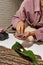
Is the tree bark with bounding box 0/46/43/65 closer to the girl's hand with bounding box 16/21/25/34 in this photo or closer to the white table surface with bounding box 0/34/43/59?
the white table surface with bounding box 0/34/43/59

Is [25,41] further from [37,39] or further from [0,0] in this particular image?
[0,0]

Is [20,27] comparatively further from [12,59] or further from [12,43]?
[12,59]

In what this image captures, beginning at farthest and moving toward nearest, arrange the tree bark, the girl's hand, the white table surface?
the girl's hand < the white table surface < the tree bark

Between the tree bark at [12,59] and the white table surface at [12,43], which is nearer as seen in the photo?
the tree bark at [12,59]

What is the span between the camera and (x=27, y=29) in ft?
3.29

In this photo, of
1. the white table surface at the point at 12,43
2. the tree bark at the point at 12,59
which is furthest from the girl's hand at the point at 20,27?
the tree bark at the point at 12,59

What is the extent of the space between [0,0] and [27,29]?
487 mm

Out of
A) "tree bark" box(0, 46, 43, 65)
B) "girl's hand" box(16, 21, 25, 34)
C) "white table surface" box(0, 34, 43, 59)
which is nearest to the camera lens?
"tree bark" box(0, 46, 43, 65)

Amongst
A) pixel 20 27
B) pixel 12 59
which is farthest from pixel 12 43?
pixel 12 59

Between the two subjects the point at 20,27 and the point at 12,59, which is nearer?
the point at 12,59

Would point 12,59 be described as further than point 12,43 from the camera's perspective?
No

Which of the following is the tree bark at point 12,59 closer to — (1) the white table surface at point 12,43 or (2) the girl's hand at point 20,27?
(1) the white table surface at point 12,43

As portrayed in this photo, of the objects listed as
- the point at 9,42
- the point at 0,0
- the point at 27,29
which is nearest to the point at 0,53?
the point at 9,42

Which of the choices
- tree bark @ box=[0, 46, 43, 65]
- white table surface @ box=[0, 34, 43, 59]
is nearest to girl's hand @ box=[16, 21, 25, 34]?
white table surface @ box=[0, 34, 43, 59]
